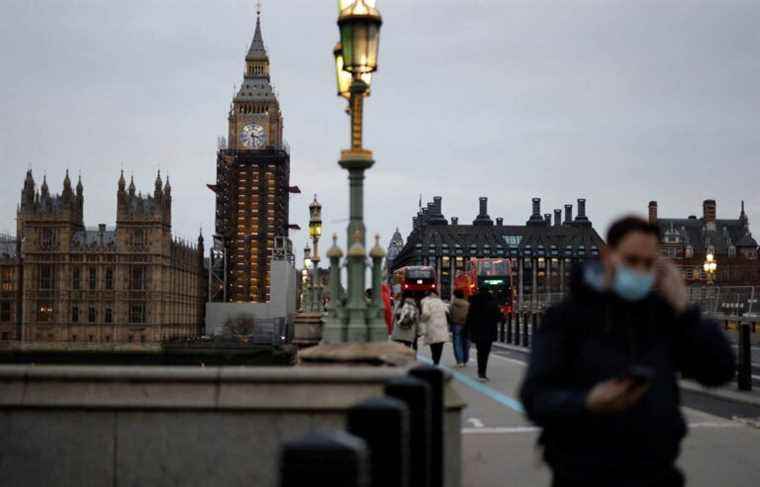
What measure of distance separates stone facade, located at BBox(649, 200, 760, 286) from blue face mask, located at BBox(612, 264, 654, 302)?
426ft

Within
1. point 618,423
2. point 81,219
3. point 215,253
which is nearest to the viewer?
point 618,423

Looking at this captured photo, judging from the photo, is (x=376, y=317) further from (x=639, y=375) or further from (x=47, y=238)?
(x=47, y=238)

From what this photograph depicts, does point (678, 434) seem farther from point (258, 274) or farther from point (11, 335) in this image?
point (258, 274)

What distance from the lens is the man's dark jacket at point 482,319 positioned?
19.0m

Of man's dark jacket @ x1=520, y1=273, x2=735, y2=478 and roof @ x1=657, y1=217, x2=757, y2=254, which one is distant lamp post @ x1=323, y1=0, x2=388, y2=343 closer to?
man's dark jacket @ x1=520, y1=273, x2=735, y2=478

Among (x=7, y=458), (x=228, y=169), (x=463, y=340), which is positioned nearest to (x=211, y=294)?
(x=228, y=169)

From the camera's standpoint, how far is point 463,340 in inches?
866

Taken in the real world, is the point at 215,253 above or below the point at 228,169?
below

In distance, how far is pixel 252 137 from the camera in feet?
649

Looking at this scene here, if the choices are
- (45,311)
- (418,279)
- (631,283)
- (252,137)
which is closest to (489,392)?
(631,283)

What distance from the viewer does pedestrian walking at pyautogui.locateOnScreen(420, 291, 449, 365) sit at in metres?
20.5

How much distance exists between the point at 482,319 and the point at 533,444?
8.92 m

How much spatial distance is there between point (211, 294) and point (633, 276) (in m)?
165

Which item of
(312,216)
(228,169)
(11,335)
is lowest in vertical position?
(11,335)
